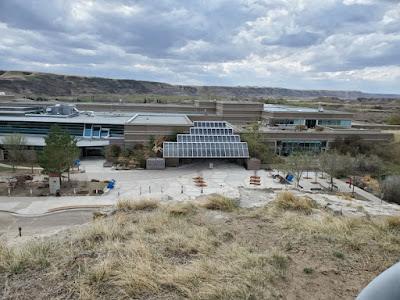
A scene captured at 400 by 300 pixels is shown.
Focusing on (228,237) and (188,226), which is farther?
(188,226)

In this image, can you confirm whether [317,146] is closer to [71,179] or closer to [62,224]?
[71,179]

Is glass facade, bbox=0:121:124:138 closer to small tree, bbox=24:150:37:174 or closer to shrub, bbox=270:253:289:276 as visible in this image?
small tree, bbox=24:150:37:174

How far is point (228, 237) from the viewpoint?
36.9 feet

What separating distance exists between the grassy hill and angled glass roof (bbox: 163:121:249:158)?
30397 millimetres

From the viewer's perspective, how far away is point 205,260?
8695 mm

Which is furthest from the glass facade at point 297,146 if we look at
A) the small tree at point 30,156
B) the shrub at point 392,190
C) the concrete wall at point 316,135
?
the small tree at point 30,156

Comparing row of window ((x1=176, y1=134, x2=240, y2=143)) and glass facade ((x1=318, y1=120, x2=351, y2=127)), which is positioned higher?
glass facade ((x1=318, y1=120, x2=351, y2=127))

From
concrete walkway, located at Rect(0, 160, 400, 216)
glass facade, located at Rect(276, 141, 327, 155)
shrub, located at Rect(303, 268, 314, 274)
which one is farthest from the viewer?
glass facade, located at Rect(276, 141, 327, 155)

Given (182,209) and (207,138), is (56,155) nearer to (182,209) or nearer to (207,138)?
(182,209)

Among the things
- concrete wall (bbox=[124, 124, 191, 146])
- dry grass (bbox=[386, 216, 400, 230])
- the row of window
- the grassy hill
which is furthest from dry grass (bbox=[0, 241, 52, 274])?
concrete wall (bbox=[124, 124, 191, 146])

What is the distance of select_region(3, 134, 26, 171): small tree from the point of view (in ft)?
142

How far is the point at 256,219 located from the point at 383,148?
46.4 metres

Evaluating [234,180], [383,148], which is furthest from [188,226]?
[383,148]

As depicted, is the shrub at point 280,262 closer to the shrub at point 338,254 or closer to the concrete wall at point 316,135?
the shrub at point 338,254
